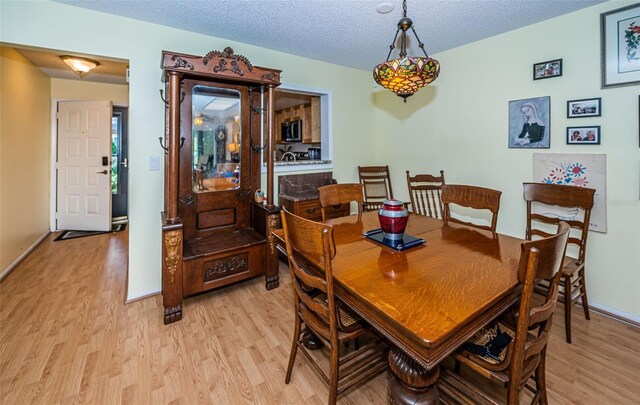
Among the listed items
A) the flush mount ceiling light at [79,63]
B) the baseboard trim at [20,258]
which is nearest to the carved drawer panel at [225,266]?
the baseboard trim at [20,258]

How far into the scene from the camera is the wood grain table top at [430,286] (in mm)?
937

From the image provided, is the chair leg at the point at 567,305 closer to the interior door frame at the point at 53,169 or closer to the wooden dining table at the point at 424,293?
the wooden dining table at the point at 424,293

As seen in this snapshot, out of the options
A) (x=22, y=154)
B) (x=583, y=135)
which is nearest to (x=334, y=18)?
(x=583, y=135)

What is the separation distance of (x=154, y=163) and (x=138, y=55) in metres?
0.91

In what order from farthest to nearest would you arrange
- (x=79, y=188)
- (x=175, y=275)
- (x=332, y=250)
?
(x=79, y=188) → (x=175, y=275) → (x=332, y=250)

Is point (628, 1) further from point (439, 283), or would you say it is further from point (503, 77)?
point (439, 283)

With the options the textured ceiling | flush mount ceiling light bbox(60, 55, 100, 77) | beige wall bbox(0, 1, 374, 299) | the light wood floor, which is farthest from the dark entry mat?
the textured ceiling

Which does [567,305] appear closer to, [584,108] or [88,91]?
[584,108]

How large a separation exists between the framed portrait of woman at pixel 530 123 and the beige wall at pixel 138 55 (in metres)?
2.35

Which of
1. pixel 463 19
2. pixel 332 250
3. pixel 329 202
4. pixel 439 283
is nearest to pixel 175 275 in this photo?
pixel 329 202

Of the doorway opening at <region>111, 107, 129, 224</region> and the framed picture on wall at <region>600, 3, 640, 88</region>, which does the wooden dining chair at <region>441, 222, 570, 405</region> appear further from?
the doorway opening at <region>111, 107, 129, 224</region>

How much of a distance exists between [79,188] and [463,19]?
18.4 feet

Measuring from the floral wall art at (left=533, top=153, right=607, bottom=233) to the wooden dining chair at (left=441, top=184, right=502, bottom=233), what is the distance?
0.78 meters

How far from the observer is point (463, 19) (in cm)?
248
